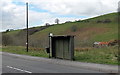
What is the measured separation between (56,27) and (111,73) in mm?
86103

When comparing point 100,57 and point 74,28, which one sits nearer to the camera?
point 100,57

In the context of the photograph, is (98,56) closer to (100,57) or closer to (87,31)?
(100,57)

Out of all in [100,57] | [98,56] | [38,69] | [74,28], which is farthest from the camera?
[74,28]

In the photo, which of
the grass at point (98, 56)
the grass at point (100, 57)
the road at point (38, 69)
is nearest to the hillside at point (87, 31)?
the grass at point (98, 56)

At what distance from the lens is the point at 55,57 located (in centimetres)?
2483

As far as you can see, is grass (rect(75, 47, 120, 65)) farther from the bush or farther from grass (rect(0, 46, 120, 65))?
the bush

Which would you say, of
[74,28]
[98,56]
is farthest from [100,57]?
[74,28]

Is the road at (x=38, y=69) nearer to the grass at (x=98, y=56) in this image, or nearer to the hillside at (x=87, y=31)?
the grass at (x=98, y=56)

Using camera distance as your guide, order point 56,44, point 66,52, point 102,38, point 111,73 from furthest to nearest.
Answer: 1. point 102,38
2. point 56,44
3. point 66,52
4. point 111,73

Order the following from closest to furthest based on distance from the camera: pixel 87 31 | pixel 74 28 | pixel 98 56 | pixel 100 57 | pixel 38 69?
pixel 38 69 → pixel 100 57 → pixel 98 56 → pixel 87 31 → pixel 74 28

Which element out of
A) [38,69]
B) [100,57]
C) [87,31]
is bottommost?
[38,69]

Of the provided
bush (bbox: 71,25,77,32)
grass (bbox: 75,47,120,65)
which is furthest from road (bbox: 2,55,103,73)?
bush (bbox: 71,25,77,32)

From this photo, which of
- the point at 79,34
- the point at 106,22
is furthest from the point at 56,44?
the point at 106,22

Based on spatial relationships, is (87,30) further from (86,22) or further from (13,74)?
(13,74)
